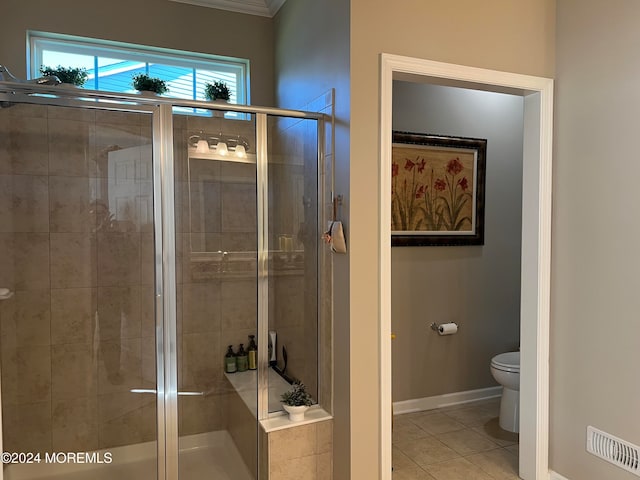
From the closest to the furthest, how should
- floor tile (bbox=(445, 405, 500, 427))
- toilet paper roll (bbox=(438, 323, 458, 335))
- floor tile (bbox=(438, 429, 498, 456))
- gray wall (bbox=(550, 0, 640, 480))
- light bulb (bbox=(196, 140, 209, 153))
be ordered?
gray wall (bbox=(550, 0, 640, 480))
light bulb (bbox=(196, 140, 209, 153))
floor tile (bbox=(438, 429, 498, 456))
floor tile (bbox=(445, 405, 500, 427))
toilet paper roll (bbox=(438, 323, 458, 335))

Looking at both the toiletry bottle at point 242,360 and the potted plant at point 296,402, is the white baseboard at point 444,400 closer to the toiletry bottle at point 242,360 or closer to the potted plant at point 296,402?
the potted plant at point 296,402

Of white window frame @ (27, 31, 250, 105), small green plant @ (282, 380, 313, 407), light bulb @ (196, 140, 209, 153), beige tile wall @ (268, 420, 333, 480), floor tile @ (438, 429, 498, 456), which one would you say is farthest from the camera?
floor tile @ (438, 429, 498, 456)

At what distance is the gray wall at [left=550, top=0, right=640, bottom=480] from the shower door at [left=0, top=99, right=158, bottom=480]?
2.20 m

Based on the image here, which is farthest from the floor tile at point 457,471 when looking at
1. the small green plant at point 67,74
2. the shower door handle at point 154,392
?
the small green plant at point 67,74

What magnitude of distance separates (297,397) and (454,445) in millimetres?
1267

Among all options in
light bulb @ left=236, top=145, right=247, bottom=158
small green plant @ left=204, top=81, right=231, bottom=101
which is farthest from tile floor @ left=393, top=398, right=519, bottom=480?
small green plant @ left=204, top=81, right=231, bottom=101

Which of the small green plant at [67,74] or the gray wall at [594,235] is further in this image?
the small green plant at [67,74]

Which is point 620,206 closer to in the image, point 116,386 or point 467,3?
point 467,3

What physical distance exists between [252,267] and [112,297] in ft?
2.88

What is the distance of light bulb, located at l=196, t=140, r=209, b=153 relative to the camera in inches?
96.8

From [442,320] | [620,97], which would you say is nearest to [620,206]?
[620,97]

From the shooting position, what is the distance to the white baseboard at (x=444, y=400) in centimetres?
346

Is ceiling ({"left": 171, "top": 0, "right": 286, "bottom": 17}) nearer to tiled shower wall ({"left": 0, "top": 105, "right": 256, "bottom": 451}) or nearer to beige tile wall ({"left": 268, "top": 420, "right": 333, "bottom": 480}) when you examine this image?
tiled shower wall ({"left": 0, "top": 105, "right": 256, "bottom": 451})

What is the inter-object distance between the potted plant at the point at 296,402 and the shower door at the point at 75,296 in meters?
0.71
